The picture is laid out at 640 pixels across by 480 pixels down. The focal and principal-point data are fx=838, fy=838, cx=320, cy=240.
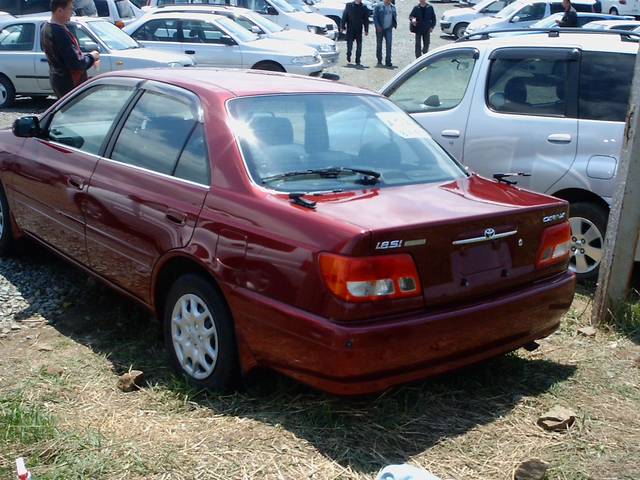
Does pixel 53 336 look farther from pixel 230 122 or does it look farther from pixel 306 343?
pixel 306 343

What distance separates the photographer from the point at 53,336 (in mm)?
5188

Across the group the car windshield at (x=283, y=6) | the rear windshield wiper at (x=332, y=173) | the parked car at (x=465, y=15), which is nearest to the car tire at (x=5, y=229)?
the rear windshield wiper at (x=332, y=173)

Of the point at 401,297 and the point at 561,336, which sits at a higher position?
the point at 401,297

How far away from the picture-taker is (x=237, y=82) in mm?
4781

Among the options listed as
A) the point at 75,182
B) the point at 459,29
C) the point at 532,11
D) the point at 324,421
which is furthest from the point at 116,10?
the point at 324,421

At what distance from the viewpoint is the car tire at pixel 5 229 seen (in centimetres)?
625

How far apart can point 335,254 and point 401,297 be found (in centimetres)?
35

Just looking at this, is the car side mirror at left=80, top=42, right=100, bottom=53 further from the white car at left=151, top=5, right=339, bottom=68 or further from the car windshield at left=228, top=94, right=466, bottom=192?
the car windshield at left=228, top=94, right=466, bottom=192

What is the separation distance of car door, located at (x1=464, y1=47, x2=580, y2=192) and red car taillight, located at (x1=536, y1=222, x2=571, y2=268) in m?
2.06

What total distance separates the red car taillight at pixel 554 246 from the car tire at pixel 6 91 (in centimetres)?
1335

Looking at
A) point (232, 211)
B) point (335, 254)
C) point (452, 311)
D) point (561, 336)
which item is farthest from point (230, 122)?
point (561, 336)

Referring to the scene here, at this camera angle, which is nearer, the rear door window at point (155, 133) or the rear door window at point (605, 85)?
the rear door window at point (155, 133)

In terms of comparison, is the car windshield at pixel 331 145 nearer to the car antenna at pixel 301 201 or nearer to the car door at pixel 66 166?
the car antenna at pixel 301 201

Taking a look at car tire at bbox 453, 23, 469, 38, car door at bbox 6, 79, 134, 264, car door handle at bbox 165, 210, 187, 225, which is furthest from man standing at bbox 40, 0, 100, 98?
car tire at bbox 453, 23, 469, 38
